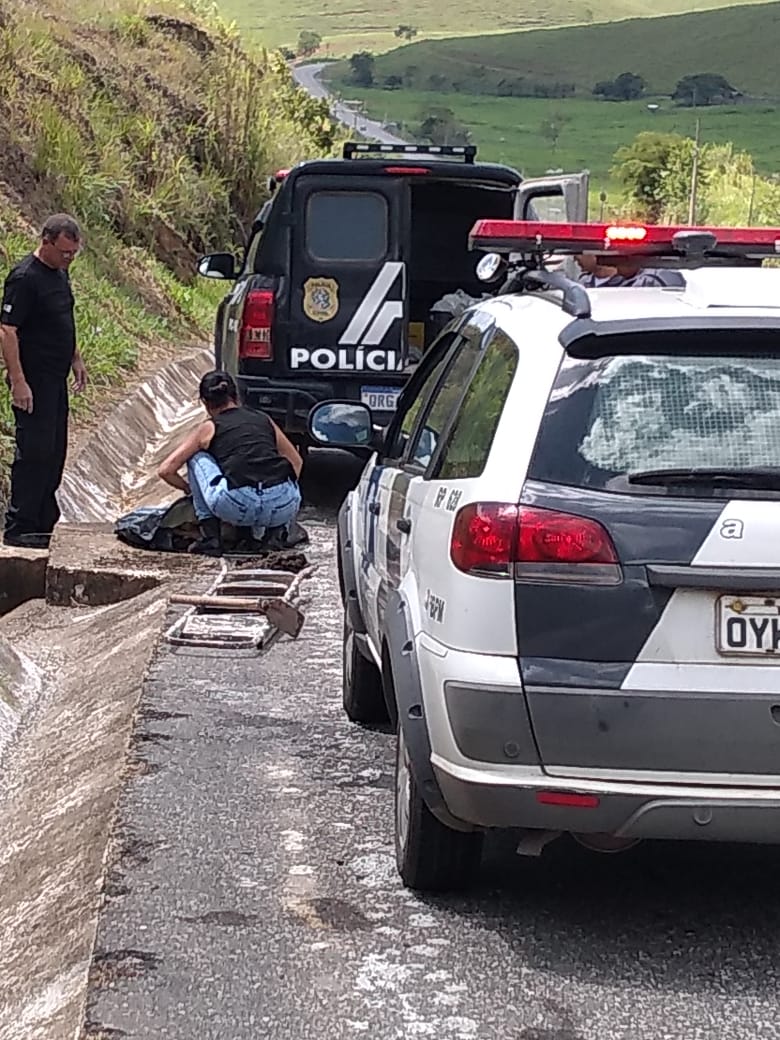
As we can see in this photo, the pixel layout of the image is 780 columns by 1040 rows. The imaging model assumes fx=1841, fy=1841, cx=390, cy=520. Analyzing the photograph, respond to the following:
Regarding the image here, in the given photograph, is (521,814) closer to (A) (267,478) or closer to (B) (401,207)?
(A) (267,478)

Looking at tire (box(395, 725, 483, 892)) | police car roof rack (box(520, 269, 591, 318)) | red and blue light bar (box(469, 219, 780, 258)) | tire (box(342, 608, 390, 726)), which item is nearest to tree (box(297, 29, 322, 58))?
tire (box(342, 608, 390, 726))

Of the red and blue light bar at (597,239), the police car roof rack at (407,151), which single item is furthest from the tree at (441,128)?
the red and blue light bar at (597,239)

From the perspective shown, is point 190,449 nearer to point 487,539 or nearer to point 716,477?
point 487,539

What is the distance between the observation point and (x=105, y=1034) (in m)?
4.00

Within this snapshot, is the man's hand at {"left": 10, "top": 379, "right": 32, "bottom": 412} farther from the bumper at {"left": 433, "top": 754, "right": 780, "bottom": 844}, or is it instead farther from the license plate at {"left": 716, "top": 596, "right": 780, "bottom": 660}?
the license plate at {"left": 716, "top": 596, "right": 780, "bottom": 660}

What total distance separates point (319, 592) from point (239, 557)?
0.69 m

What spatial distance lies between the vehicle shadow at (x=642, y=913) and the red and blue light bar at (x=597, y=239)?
5.83ft

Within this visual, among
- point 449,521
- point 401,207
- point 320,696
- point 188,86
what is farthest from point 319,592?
point 188,86

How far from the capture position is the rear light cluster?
13.8 feet

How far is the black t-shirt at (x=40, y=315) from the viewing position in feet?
32.0

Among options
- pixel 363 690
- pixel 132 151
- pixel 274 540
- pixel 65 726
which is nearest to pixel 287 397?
pixel 274 540

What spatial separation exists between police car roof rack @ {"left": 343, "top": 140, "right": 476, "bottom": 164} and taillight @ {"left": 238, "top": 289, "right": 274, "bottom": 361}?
4.39 feet

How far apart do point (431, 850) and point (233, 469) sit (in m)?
5.06

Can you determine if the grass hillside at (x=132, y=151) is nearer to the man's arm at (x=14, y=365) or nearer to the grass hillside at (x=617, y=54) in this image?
the man's arm at (x=14, y=365)
